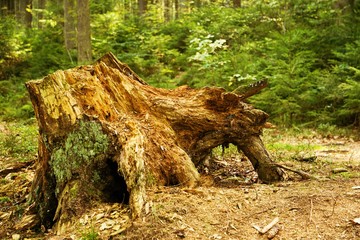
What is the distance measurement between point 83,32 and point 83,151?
34.4 ft

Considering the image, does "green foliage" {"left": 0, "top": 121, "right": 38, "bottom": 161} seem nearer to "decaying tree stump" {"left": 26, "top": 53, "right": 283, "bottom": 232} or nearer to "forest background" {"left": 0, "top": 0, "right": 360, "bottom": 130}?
"decaying tree stump" {"left": 26, "top": 53, "right": 283, "bottom": 232}

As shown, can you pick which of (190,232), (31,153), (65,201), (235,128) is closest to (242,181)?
(235,128)

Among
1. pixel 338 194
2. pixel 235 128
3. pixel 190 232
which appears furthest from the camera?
pixel 235 128

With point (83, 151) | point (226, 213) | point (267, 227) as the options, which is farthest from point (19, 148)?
point (267, 227)

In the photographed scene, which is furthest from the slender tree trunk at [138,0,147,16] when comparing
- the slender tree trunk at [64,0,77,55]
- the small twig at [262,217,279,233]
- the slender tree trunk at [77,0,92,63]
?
the small twig at [262,217,279,233]

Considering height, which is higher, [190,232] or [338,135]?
[190,232]

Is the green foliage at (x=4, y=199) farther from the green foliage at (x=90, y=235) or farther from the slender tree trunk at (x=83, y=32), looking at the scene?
the slender tree trunk at (x=83, y=32)

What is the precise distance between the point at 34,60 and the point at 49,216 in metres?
13.5

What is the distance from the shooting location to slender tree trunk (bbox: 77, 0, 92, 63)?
1329 centimetres

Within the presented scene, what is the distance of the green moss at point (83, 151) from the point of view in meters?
3.78

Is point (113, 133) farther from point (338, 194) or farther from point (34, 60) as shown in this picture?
point (34, 60)

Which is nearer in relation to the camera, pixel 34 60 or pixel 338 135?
pixel 338 135

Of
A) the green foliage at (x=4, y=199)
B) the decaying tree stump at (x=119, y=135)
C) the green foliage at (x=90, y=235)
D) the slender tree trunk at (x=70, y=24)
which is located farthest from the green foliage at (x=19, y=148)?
the slender tree trunk at (x=70, y=24)

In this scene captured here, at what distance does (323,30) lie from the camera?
12477mm
